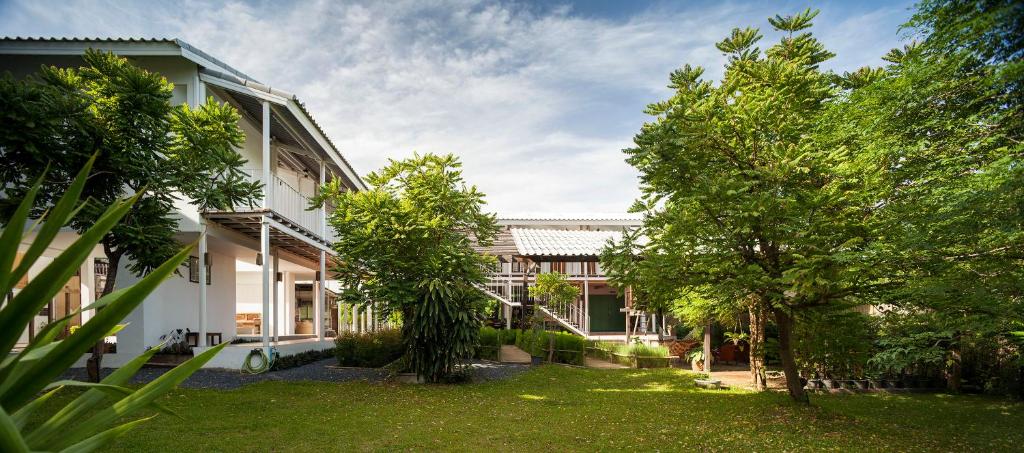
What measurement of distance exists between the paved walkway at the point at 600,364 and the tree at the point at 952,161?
9820mm

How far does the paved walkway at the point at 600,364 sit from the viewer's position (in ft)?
55.4

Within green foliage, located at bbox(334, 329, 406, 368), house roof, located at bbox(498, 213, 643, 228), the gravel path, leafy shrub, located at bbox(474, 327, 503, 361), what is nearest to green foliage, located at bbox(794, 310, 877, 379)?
the gravel path

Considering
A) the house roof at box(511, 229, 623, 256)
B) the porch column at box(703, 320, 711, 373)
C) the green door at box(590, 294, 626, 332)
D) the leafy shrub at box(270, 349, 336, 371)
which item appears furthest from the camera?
the green door at box(590, 294, 626, 332)

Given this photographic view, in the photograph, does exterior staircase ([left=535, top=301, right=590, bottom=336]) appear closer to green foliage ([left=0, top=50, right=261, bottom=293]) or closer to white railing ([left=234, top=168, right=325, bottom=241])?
white railing ([left=234, top=168, right=325, bottom=241])

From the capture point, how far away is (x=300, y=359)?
15.7 meters

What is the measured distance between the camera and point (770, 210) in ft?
26.2

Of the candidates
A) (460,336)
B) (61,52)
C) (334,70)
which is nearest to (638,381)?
(460,336)

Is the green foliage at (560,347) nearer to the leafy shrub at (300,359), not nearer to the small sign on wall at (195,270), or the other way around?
the leafy shrub at (300,359)

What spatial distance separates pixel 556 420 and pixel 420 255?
541cm

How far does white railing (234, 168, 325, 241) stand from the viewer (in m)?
14.4

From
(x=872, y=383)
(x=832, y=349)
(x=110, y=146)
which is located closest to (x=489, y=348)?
(x=832, y=349)

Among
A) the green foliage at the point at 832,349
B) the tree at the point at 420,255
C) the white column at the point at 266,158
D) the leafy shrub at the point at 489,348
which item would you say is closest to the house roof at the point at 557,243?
the leafy shrub at the point at 489,348

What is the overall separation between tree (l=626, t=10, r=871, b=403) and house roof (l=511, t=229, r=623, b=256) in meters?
8.31

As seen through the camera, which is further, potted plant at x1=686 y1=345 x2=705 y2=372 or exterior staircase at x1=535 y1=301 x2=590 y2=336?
exterior staircase at x1=535 y1=301 x2=590 y2=336
